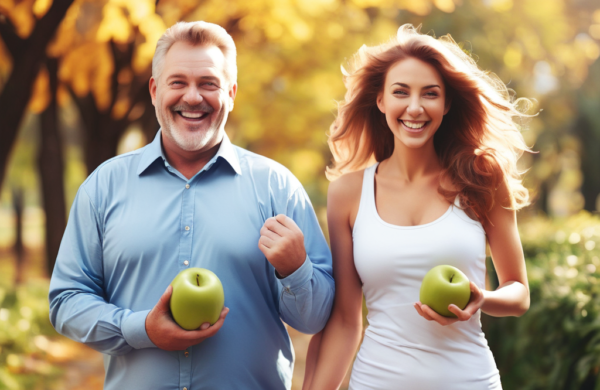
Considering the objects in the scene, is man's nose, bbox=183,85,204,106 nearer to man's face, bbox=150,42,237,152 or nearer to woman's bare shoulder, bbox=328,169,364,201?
man's face, bbox=150,42,237,152

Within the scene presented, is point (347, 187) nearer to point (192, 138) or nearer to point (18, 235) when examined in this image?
point (192, 138)

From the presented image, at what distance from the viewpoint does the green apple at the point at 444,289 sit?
8.72 ft

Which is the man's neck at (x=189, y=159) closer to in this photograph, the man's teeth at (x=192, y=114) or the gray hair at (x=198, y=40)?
the man's teeth at (x=192, y=114)

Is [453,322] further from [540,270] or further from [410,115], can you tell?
[540,270]

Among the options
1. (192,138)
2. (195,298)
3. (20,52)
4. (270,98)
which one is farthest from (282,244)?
(270,98)

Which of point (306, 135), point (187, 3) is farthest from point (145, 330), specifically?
point (306, 135)

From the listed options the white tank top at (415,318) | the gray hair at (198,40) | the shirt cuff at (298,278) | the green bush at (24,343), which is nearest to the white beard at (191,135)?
the gray hair at (198,40)

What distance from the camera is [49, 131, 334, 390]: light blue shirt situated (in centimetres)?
288

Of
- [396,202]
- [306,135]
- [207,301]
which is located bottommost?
[207,301]

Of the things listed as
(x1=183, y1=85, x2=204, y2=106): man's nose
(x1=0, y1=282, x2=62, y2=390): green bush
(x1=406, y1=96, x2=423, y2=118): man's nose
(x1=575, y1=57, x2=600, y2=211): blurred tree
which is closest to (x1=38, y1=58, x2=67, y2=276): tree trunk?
(x1=0, y1=282, x2=62, y2=390): green bush

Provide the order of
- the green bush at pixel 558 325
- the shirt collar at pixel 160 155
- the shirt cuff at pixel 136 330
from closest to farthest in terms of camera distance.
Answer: the shirt cuff at pixel 136 330 → the shirt collar at pixel 160 155 → the green bush at pixel 558 325

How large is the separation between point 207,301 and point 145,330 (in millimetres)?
376

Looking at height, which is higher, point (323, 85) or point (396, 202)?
point (323, 85)

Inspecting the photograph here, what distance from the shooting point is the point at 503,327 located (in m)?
5.29
